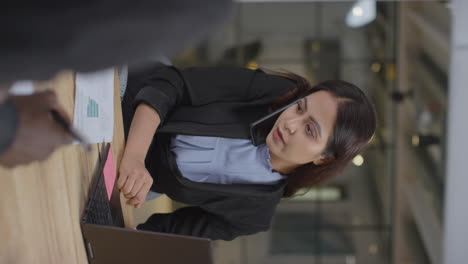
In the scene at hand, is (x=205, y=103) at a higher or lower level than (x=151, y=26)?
lower

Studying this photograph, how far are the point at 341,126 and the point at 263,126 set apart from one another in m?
0.22

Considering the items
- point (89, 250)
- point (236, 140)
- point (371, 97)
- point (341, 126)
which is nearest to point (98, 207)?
point (89, 250)

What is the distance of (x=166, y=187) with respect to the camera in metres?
1.64

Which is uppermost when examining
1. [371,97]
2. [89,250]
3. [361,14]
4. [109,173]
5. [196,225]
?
[361,14]

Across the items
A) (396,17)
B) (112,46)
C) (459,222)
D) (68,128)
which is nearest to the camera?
(112,46)

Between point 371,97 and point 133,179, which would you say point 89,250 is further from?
point 371,97

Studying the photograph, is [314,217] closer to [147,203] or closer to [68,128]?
[147,203]

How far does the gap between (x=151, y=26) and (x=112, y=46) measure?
0.11 ft

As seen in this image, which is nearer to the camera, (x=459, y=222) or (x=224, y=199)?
(x=224, y=199)

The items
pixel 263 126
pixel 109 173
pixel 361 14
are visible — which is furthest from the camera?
pixel 361 14

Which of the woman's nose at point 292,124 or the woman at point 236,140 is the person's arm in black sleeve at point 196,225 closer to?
the woman at point 236,140

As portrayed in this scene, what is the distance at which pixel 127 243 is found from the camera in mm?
1077

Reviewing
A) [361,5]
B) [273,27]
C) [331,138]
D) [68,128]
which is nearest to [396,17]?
[361,5]

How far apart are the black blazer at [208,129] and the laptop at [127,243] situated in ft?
1.50
